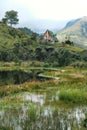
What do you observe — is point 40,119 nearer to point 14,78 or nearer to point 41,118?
point 41,118

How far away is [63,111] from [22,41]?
164826mm

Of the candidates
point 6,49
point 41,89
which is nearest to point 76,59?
point 6,49

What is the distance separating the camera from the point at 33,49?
180 metres

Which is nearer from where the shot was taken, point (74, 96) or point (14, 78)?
point (74, 96)

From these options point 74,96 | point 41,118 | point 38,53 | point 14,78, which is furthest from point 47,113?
point 38,53

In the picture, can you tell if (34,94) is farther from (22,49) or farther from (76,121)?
(22,49)

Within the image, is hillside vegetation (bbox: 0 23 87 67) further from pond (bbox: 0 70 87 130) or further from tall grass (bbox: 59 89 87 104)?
pond (bbox: 0 70 87 130)

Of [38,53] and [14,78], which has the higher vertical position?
[14,78]

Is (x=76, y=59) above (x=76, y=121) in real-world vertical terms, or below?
below

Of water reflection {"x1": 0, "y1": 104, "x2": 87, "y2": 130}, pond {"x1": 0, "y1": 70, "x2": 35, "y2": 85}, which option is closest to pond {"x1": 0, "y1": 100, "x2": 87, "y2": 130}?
water reflection {"x1": 0, "y1": 104, "x2": 87, "y2": 130}

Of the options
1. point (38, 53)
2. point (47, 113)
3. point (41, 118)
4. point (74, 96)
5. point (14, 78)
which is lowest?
point (38, 53)

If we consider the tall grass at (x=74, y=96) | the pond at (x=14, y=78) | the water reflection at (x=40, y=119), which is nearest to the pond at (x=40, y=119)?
the water reflection at (x=40, y=119)

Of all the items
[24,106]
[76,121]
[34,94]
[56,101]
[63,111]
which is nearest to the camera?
[76,121]

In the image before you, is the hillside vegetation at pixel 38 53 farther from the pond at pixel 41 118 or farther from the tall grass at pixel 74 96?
the pond at pixel 41 118
